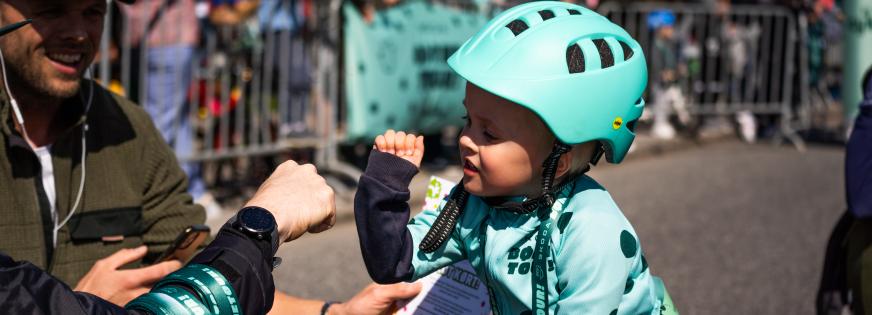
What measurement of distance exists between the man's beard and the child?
1146mm

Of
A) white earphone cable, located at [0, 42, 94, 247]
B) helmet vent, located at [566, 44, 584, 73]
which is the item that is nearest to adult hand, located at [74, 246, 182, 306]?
white earphone cable, located at [0, 42, 94, 247]

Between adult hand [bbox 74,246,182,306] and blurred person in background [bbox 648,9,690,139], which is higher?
adult hand [bbox 74,246,182,306]

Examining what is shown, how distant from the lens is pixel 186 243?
3115 millimetres

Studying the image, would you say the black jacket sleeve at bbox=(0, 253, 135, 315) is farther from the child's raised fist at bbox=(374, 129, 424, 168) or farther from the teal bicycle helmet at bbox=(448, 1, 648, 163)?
the teal bicycle helmet at bbox=(448, 1, 648, 163)

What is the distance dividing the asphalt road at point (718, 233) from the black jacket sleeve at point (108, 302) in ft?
11.3

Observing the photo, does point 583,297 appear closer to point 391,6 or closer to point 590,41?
point 590,41

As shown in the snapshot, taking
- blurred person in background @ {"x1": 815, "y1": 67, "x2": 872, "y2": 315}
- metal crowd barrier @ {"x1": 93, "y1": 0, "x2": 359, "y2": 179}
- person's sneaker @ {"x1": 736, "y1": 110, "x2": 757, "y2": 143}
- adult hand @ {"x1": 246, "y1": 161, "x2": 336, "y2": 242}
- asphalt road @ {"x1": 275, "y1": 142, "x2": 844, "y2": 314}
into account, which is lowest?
person's sneaker @ {"x1": 736, "y1": 110, "x2": 757, "y2": 143}

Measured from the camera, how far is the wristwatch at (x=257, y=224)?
2.23 meters

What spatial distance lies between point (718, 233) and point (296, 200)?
5224 mm

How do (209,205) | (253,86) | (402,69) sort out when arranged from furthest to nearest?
(402,69) → (253,86) → (209,205)

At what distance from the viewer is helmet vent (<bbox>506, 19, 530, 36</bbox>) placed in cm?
255

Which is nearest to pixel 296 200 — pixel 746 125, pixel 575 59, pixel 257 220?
pixel 257 220

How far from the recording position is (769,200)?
8250mm

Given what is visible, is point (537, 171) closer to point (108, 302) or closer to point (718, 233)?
point (108, 302)
